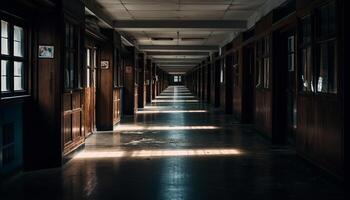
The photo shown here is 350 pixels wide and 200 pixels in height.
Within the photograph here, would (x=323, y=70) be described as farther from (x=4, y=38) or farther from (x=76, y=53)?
(x=4, y=38)

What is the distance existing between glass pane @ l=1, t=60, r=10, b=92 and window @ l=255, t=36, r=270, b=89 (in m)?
5.86

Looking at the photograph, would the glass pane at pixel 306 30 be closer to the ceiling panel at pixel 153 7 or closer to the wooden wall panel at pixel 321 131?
the wooden wall panel at pixel 321 131

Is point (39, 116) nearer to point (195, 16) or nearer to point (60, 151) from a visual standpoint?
point (60, 151)

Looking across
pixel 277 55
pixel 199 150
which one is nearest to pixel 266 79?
pixel 277 55

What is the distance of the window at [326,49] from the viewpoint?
5.96 meters

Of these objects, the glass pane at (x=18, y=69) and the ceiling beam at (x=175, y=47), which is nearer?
the glass pane at (x=18, y=69)

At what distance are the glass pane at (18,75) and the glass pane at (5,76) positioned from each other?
224 millimetres

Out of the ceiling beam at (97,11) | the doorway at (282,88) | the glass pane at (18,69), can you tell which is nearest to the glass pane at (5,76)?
the glass pane at (18,69)

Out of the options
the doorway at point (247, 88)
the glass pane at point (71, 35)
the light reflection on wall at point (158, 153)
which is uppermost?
the glass pane at point (71, 35)

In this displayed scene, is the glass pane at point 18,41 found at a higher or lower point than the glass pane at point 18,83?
higher

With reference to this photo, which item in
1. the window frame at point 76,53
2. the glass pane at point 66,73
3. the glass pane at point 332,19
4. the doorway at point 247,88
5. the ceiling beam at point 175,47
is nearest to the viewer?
the glass pane at point 332,19

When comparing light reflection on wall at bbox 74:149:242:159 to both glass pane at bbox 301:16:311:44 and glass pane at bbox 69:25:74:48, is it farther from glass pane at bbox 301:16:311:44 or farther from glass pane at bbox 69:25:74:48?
glass pane at bbox 301:16:311:44

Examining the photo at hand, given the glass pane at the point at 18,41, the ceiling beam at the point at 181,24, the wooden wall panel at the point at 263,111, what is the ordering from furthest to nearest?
the ceiling beam at the point at 181,24 < the wooden wall panel at the point at 263,111 < the glass pane at the point at 18,41

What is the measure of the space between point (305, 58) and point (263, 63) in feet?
11.5
